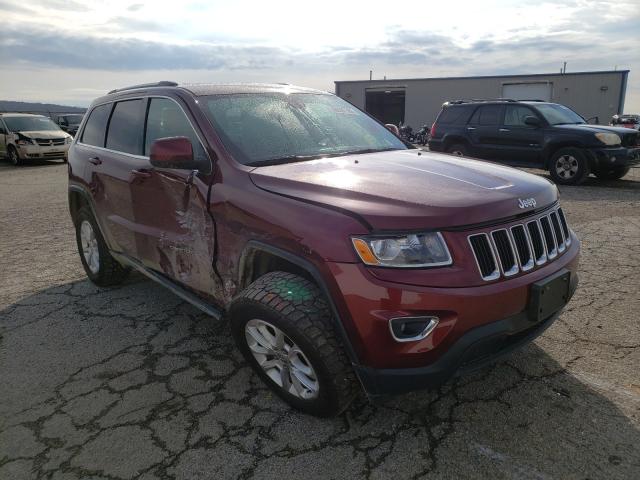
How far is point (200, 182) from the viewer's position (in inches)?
117

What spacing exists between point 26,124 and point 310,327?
1815cm

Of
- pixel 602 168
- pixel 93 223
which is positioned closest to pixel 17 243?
pixel 93 223

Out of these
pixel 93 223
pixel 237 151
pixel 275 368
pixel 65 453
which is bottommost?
pixel 65 453

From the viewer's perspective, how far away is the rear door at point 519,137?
10.5 meters

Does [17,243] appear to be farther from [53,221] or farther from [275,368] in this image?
[275,368]

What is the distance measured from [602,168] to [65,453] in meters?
10.4

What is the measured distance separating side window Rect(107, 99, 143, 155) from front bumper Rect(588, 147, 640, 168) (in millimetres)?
8972

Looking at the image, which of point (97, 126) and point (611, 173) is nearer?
point (97, 126)

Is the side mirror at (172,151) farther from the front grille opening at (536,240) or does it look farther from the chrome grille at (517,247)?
the front grille opening at (536,240)

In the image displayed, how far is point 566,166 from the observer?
10.1 meters

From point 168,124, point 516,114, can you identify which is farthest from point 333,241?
point 516,114

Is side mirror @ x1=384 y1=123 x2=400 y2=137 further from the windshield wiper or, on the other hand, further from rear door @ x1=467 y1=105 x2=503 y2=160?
rear door @ x1=467 y1=105 x2=503 y2=160

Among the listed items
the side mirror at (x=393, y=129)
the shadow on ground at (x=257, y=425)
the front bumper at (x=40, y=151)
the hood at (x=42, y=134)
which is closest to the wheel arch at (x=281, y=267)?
the shadow on ground at (x=257, y=425)

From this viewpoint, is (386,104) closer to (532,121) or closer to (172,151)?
(532,121)
